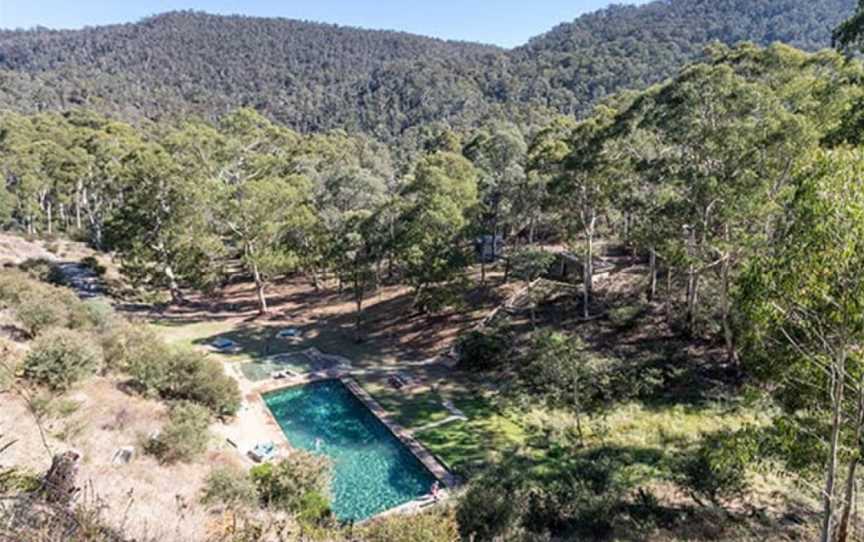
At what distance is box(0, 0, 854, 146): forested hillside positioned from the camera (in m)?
107

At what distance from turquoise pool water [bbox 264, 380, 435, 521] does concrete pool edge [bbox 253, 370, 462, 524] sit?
16 cm

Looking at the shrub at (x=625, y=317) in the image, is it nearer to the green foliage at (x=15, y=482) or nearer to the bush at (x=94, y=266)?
the green foliage at (x=15, y=482)

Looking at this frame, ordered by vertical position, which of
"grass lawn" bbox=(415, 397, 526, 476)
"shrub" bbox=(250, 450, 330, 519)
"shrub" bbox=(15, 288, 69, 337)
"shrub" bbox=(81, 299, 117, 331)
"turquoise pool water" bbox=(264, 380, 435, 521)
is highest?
"shrub" bbox=(15, 288, 69, 337)

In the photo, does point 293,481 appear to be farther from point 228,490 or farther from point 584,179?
point 584,179

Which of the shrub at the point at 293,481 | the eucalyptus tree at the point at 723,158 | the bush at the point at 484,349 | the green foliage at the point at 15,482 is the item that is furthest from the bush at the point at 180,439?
the eucalyptus tree at the point at 723,158

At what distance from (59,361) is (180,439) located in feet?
15.4

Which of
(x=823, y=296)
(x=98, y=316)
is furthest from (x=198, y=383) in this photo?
(x=823, y=296)

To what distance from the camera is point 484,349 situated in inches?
882

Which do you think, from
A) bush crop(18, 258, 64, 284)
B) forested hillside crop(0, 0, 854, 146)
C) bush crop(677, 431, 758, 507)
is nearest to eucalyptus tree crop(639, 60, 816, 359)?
bush crop(677, 431, 758, 507)

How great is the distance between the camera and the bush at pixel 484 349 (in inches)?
878

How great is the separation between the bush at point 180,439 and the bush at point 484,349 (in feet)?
38.3

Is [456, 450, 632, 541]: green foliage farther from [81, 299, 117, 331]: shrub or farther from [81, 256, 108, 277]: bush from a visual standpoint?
[81, 256, 108, 277]: bush

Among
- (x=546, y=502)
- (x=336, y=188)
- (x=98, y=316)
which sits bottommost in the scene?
(x=546, y=502)

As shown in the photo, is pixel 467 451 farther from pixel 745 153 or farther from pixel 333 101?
pixel 333 101
